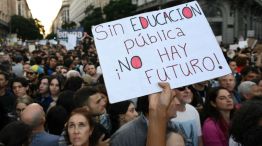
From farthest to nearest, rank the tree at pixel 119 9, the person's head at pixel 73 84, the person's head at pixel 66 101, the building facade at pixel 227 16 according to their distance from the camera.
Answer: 1. the tree at pixel 119 9
2. the building facade at pixel 227 16
3. the person's head at pixel 73 84
4. the person's head at pixel 66 101

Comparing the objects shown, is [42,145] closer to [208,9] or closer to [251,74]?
[251,74]

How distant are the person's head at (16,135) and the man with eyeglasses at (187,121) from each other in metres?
1.48

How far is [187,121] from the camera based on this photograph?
16.5 feet

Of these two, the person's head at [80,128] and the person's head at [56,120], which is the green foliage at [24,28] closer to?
the person's head at [56,120]

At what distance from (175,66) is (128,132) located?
689mm

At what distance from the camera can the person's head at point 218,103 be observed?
5379 millimetres

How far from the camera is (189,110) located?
17.0ft

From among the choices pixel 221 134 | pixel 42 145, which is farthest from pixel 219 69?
pixel 42 145

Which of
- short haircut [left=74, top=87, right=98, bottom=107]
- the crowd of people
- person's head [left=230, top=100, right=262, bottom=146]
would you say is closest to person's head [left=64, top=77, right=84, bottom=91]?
the crowd of people

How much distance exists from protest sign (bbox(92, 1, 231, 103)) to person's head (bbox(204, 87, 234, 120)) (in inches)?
70.5

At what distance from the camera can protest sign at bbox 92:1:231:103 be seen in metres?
3.46

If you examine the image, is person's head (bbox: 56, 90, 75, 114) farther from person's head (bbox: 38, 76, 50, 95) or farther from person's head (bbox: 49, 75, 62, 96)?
person's head (bbox: 38, 76, 50, 95)

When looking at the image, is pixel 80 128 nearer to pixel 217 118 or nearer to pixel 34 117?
pixel 34 117

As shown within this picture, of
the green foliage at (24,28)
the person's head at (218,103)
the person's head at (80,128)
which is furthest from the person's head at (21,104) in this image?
the green foliage at (24,28)
